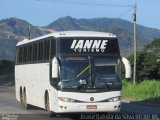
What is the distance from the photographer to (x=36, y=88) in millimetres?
23156

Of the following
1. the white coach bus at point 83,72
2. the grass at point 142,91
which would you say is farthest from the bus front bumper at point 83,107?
the grass at point 142,91

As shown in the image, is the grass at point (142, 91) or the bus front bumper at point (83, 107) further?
the grass at point (142, 91)

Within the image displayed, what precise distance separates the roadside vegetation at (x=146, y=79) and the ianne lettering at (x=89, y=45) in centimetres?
1616

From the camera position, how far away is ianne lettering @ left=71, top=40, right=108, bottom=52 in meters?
19.7

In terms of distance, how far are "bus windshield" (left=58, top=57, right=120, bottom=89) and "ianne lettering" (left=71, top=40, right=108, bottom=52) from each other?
1.32 feet

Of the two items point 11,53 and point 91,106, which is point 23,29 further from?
point 91,106

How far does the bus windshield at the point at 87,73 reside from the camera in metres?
19.1

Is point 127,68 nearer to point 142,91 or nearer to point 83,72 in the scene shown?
point 83,72

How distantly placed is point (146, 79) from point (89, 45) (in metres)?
39.1

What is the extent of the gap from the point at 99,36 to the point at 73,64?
1599 millimetres

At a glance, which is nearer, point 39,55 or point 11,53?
point 39,55

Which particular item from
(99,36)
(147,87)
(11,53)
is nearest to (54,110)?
(99,36)

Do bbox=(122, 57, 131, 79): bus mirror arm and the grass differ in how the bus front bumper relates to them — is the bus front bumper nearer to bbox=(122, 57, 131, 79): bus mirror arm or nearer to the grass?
bbox=(122, 57, 131, 79): bus mirror arm

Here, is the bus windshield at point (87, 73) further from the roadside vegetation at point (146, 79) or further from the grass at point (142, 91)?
the grass at point (142, 91)
